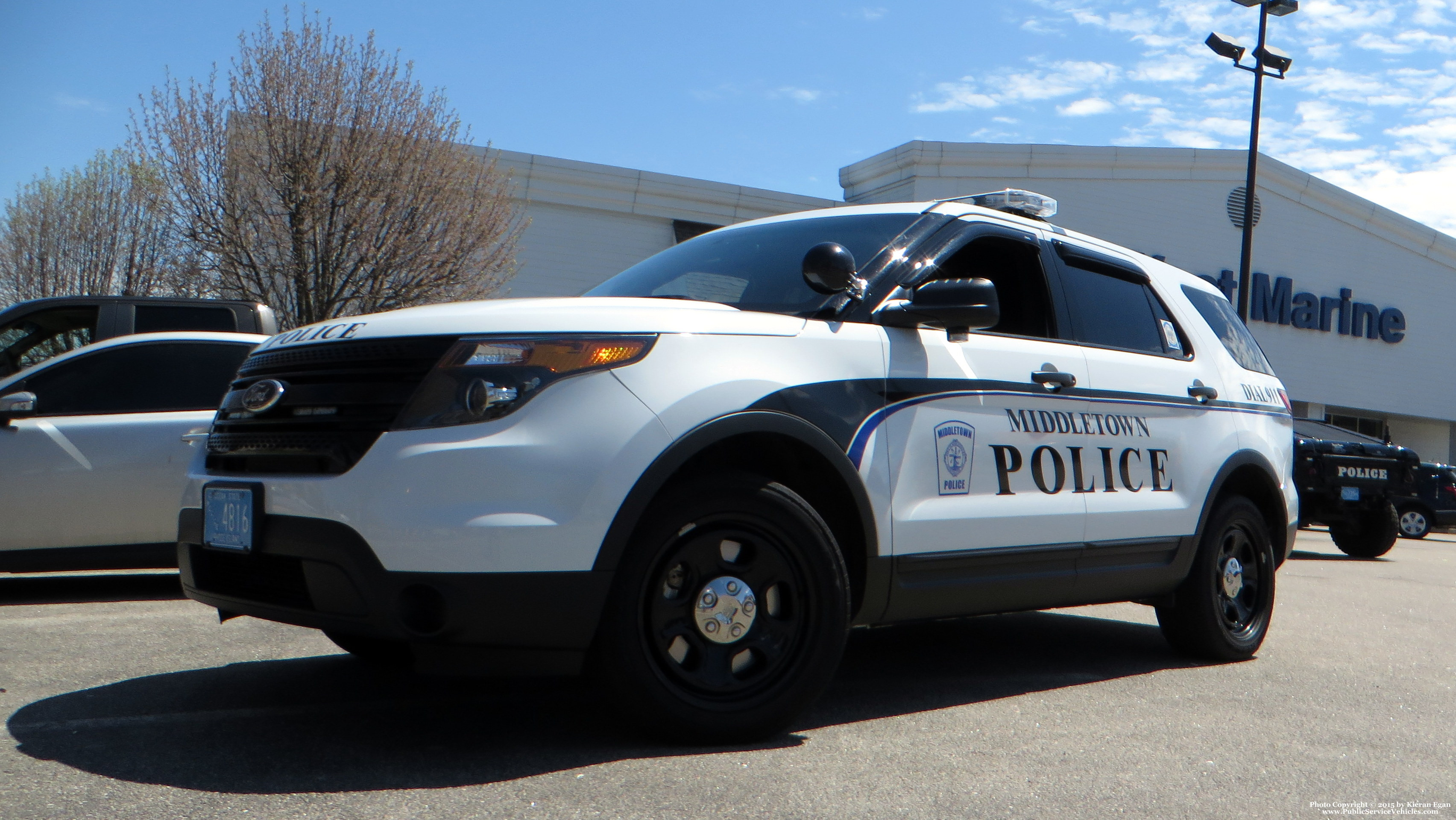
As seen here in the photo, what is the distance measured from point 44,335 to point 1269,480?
766 centimetres

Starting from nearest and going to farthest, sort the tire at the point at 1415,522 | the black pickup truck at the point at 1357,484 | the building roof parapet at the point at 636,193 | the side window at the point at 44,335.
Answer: the side window at the point at 44,335 < the black pickup truck at the point at 1357,484 < the tire at the point at 1415,522 < the building roof parapet at the point at 636,193

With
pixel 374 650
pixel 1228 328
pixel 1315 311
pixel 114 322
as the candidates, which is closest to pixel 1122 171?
pixel 1315 311

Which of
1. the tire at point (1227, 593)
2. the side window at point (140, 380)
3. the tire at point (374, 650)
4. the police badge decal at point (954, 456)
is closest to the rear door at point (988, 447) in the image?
the police badge decal at point (954, 456)

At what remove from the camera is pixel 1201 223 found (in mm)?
30047

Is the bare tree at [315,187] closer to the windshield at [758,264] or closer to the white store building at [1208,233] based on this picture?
the white store building at [1208,233]

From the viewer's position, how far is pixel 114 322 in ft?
26.5

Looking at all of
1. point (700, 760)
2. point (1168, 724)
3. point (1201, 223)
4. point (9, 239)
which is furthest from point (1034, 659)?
point (9, 239)

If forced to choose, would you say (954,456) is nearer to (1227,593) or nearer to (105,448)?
(1227,593)

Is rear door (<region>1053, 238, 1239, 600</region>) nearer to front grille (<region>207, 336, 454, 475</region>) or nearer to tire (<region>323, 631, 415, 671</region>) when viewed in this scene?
tire (<region>323, 631, 415, 671</region>)

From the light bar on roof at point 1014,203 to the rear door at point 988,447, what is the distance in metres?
0.24

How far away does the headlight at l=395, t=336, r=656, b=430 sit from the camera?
3098 mm

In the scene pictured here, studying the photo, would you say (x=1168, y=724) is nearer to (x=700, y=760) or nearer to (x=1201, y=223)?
(x=700, y=760)

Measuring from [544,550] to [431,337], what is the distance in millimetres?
645

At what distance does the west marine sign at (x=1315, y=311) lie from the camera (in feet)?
101
